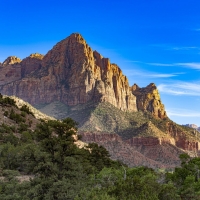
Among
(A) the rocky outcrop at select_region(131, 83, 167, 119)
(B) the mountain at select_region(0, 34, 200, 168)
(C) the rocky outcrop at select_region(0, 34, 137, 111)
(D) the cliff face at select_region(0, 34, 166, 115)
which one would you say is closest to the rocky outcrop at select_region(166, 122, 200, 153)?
(B) the mountain at select_region(0, 34, 200, 168)

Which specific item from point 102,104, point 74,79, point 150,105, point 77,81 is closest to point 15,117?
point 102,104

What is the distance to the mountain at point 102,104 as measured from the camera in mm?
132125

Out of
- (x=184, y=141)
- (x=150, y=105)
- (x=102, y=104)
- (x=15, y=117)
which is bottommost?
(x=184, y=141)

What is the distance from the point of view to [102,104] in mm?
153375

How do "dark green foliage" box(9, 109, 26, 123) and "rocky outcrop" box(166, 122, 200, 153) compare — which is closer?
"dark green foliage" box(9, 109, 26, 123)

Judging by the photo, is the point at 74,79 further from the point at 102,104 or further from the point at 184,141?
the point at 184,141

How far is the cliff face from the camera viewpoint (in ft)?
576

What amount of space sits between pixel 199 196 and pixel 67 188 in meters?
13.0

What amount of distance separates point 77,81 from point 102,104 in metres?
33.1

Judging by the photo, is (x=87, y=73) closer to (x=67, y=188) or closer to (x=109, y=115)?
(x=109, y=115)

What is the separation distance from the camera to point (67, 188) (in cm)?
2356

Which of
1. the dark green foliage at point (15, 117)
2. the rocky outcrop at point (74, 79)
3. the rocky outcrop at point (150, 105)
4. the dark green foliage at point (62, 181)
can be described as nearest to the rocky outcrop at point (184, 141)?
the rocky outcrop at point (150, 105)

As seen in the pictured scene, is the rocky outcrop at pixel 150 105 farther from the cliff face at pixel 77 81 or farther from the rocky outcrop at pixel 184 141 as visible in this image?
the rocky outcrop at pixel 184 141

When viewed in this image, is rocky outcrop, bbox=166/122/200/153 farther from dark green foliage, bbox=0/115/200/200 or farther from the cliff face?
dark green foliage, bbox=0/115/200/200
